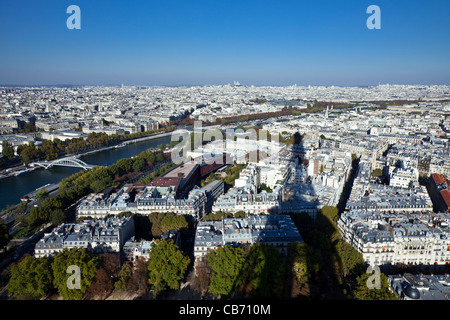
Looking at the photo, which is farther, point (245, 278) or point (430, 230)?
point (430, 230)

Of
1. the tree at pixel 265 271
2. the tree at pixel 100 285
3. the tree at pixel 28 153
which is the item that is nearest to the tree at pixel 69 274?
the tree at pixel 100 285

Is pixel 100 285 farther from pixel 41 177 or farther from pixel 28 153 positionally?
pixel 28 153

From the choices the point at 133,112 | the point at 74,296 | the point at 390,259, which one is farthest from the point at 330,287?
the point at 133,112

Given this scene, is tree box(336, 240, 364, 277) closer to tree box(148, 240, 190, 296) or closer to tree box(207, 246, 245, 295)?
tree box(207, 246, 245, 295)

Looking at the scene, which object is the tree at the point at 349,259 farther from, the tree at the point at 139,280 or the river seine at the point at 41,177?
the river seine at the point at 41,177
